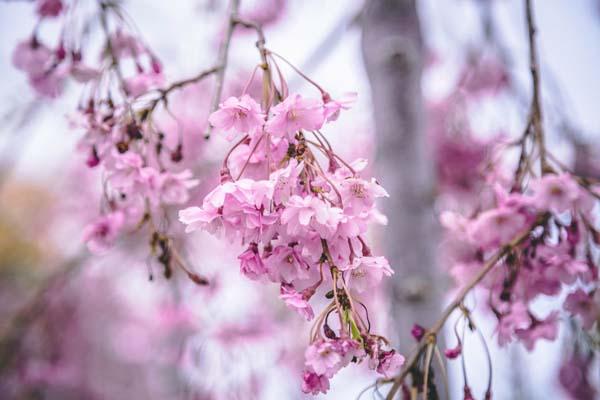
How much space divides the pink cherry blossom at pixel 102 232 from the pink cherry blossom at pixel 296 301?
74cm

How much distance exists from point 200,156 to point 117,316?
15.4 feet

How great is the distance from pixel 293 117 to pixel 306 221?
0.60 ft

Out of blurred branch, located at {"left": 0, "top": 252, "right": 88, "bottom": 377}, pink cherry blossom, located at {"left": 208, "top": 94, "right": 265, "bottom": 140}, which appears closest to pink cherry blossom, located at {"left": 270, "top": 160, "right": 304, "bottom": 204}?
pink cherry blossom, located at {"left": 208, "top": 94, "right": 265, "bottom": 140}

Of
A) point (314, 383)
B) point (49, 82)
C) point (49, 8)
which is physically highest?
point (49, 8)

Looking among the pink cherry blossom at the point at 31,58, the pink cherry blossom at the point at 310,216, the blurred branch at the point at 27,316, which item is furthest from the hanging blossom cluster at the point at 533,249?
the blurred branch at the point at 27,316

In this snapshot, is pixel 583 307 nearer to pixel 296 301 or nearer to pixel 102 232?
pixel 296 301

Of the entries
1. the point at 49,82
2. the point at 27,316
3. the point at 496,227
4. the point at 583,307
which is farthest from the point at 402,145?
the point at 27,316

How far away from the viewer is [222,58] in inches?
45.2

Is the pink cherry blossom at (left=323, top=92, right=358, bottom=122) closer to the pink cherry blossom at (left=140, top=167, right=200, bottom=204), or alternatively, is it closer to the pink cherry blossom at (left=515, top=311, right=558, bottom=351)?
the pink cherry blossom at (left=140, top=167, right=200, bottom=204)

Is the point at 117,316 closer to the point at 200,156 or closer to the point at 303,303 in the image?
the point at 200,156

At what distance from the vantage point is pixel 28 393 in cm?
332

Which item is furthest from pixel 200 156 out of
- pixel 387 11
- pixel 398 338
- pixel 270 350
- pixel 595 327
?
pixel 595 327

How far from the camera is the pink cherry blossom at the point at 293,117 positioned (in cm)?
80

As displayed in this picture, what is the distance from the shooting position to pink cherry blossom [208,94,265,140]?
85cm
